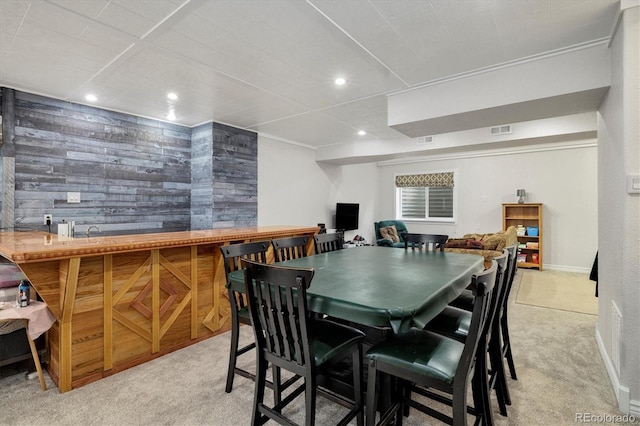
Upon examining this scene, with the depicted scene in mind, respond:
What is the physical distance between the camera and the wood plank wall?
350cm

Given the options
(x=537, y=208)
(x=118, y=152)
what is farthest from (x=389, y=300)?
(x=537, y=208)

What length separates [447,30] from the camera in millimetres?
2309

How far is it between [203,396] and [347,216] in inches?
222

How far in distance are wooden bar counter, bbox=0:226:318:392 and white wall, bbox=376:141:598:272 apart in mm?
6163

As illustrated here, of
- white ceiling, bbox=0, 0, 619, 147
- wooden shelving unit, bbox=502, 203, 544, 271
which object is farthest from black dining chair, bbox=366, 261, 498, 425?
wooden shelving unit, bbox=502, 203, 544, 271

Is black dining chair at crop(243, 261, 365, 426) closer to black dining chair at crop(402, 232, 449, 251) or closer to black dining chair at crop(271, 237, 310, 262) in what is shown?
black dining chair at crop(271, 237, 310, 262)

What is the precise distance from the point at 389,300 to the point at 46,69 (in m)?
3.77

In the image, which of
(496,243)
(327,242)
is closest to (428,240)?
(327,242)

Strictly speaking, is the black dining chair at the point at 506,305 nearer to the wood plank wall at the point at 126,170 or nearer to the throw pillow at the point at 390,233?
the wood plank wall at the point at 126,170

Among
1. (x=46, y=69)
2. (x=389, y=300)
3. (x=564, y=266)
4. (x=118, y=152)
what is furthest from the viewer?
(x=564, y=266)

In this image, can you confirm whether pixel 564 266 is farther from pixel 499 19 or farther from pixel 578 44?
pixel 499 19

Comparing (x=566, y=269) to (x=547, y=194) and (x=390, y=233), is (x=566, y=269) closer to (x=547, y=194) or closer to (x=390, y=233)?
(x=547, y=194)

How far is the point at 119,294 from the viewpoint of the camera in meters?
2.38

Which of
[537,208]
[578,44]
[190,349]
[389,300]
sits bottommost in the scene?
[190,349]
